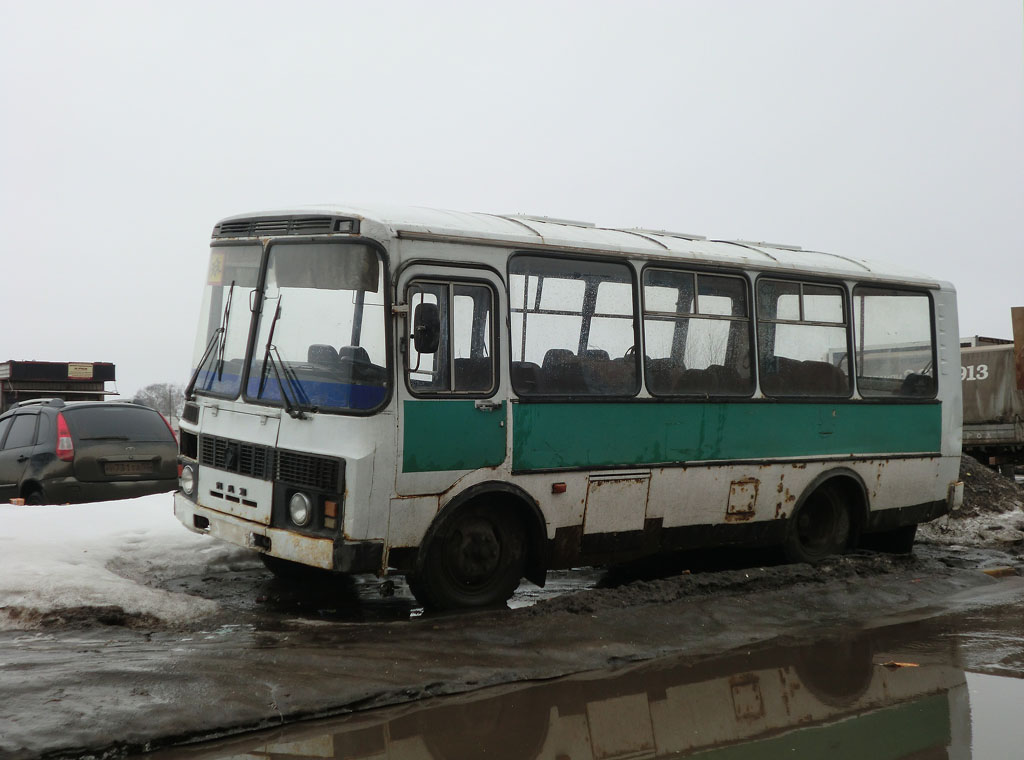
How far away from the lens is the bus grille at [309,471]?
7.06 meters

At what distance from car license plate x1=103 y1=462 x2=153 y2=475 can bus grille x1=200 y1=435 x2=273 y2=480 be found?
152 inches

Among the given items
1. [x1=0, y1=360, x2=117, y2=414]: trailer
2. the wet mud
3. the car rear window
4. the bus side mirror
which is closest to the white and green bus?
the bus side mirror

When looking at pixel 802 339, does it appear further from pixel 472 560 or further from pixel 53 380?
pixel 53 380

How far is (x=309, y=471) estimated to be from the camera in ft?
23.6

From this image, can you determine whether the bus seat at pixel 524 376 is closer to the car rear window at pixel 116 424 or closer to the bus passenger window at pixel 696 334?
the bus passenger window at pixel 696 334

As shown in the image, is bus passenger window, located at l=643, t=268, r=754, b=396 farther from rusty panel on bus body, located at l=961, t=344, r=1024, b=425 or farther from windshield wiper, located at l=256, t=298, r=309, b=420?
rusty panel on bus body, located at l=961, t=344, r=1024, b=425

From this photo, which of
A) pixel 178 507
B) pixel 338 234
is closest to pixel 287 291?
pixel 338 234

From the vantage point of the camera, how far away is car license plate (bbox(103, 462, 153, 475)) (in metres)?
11.5

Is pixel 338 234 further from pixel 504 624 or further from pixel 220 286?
pixel 504 624

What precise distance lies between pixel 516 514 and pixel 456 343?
141 cm

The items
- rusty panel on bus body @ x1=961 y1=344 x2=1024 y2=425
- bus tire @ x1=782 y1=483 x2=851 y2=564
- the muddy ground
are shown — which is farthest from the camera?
rusty panel on bus body @ x1=961 y1=344 x2=1024 y2=425

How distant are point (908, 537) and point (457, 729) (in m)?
7.78

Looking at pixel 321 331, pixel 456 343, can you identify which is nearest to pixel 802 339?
pixel 456 343

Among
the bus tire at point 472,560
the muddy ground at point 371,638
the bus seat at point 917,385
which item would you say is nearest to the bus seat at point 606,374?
the bus tire at point 472,560
